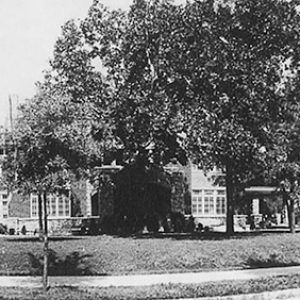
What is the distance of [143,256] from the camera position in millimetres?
23578

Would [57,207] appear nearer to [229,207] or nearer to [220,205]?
[220,205]

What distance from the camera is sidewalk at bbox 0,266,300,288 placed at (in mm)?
18500

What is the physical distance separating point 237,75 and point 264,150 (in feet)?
16.1

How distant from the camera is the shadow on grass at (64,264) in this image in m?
21.5

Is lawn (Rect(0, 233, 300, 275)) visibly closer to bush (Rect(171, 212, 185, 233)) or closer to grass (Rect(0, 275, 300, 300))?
grass (Rect(0, 275, 300, 300))

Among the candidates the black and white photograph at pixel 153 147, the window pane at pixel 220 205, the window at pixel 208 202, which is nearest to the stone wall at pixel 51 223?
the black and white photograph at pixel 153 147

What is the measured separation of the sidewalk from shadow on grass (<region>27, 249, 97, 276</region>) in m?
1.31

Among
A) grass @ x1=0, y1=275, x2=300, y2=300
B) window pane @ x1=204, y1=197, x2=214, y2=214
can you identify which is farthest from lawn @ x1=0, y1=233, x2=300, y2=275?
window pane @ x1=204, y1=197, x2=214, y2=214

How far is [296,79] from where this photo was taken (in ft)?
108

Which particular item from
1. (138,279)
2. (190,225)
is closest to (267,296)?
(138,279)

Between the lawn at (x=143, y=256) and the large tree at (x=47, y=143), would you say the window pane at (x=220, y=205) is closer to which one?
the lawn at (x=143, y=256)

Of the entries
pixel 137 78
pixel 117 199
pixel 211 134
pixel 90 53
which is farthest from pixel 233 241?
pixel 117 199

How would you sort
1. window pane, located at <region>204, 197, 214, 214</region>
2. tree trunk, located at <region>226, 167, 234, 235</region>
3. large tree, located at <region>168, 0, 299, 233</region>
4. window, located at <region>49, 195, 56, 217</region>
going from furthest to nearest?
window pane, located at <region>204, 197, 214, 214</region> → window, located at <region>49, 195, 56, 217</region> → tree trunk, located at <region>226, 167, 234, 235</region> → large tree, located at <region>168, 0, 299, 233</region>

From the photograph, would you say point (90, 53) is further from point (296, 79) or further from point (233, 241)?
point (233, 241)
